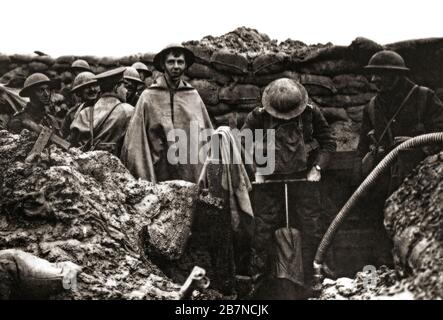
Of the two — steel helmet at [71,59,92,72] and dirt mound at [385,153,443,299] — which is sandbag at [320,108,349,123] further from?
steel helmet at [71,59,92,72]

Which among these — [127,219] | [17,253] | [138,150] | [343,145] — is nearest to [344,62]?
[343,145]

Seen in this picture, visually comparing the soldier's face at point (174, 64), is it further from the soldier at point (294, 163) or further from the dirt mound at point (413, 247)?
the dirt mound at point (413, 247)

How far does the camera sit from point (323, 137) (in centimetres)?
851

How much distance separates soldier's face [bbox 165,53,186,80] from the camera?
8555mm

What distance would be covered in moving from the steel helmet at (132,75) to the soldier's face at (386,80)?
9.65 feet

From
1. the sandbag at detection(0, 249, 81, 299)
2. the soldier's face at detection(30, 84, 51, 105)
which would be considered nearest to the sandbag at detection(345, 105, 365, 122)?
the soldier's face at detection(30, 84, 51, 105)

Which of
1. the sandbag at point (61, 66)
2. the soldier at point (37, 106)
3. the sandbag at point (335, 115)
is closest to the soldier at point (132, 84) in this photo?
the soldier at point (37, 106)

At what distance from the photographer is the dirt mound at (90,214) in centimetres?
650

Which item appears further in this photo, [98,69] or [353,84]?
[98,69]

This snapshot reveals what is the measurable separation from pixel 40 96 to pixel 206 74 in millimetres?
2223

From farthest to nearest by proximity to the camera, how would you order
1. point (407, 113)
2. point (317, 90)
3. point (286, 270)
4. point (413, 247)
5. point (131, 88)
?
point (317, 90) < point (131, 88) < point (407, 113) < point (286, 270) < point (413, 247)

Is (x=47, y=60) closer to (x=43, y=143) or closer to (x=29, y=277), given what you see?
(x=43, y=143)

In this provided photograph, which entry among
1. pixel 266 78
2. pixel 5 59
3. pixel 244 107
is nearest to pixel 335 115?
pixel 266 78

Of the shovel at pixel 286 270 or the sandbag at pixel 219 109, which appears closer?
the shovel at pixel 286 270
